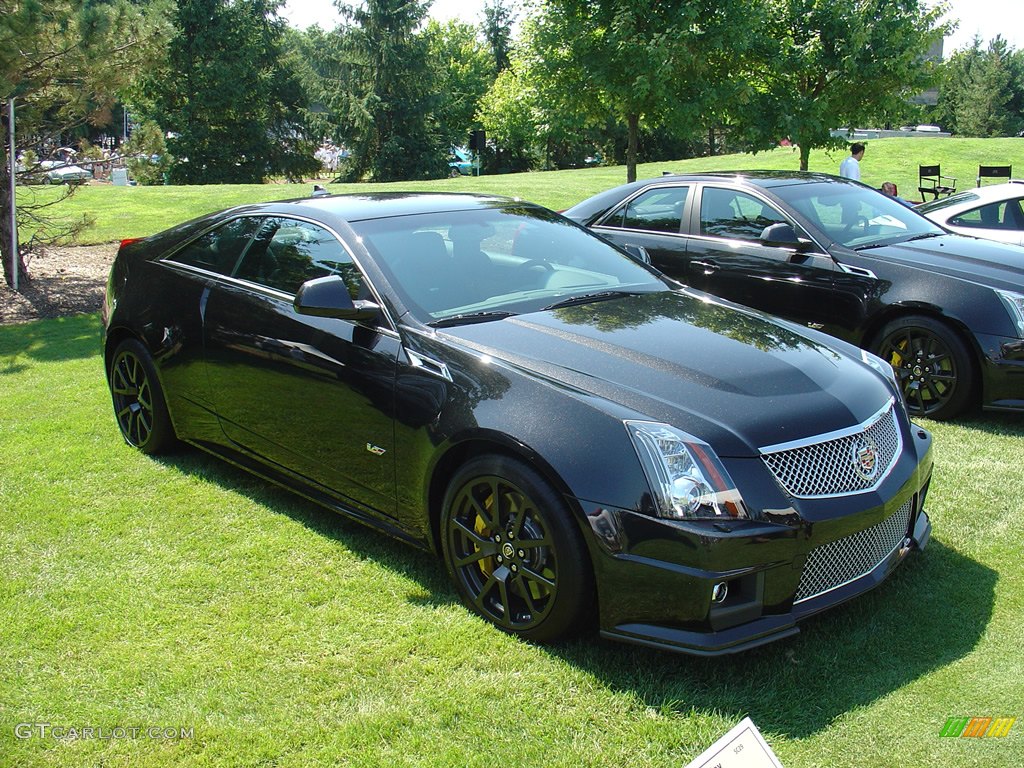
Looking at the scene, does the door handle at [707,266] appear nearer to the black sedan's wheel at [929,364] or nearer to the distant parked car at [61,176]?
the black sedan's wheel at [929,364]

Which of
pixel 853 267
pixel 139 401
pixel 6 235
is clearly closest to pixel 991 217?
pixel 853 267

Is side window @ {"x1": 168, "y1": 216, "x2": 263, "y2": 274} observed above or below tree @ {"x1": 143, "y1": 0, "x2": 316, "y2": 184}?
below

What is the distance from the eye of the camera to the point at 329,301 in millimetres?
3971

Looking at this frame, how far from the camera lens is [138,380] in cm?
561

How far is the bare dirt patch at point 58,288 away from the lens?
34.2ft

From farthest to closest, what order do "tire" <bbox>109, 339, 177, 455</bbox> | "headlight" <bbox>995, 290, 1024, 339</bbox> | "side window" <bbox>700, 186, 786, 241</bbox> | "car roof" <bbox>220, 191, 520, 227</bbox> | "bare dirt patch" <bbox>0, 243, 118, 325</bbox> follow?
"bare dirt patch" <bbox>0, 243, 118, 325</bbox> < "side window" <bbox>700, 186, 786, 241</bbox> < "headlight" <bbox>995, 290, 1024, 339</bbox> < "tire" <bbox>109, 339, 177, 455</bbox> < "car roof" <bbox>220, 191, 520, 227</bbox>

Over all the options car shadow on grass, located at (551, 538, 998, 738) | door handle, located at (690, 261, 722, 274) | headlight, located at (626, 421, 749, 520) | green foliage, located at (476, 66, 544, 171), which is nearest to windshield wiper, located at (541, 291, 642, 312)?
headlight, located at (626, 421, 749, 520)

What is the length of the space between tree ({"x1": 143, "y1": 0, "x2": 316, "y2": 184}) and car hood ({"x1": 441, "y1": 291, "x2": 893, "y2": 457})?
139ft

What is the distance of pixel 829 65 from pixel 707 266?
10880mm

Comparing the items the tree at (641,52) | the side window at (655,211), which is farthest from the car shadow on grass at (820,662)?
the tree at (641,52)

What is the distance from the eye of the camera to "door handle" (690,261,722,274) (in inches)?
291

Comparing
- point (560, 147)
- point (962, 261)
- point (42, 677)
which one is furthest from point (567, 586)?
point (560, 147)

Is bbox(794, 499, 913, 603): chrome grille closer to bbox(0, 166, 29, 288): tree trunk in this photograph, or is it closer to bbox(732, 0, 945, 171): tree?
bbox(0, 166, 29, 288): tree trunk

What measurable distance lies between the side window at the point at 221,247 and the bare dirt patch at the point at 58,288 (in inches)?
223
